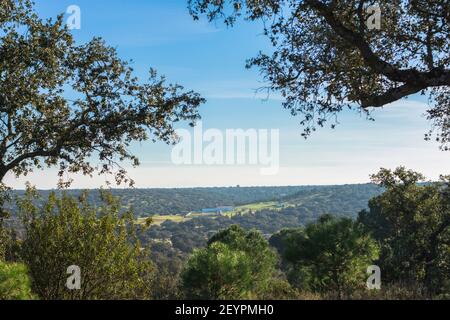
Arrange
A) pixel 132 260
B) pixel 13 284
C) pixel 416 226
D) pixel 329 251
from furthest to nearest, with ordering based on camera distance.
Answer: pixel 416 226 < pixel 329 251 < pixel 132 260 < pixel 13 284

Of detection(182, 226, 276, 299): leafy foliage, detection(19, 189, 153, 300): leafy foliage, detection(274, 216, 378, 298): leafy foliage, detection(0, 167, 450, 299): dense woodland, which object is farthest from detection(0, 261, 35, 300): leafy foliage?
detection(274, 216, 378, 298): leafy foliage

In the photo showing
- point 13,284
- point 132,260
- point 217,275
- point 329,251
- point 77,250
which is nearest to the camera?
point 13,284

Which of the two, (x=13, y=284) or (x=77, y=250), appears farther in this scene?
(x=77, y=250)

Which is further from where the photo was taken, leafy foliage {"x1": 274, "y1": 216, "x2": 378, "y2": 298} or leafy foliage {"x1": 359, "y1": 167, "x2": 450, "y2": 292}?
leafy foliage {"x1": 359, "y1": 167, "x2": 450, "y2": 292}

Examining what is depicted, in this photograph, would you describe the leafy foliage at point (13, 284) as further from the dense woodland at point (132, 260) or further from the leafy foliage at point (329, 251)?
the leafy foliage at point (329, 251)

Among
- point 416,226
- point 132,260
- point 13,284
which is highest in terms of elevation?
point 13,284

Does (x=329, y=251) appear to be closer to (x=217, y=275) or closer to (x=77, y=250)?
(x=217, y=275)

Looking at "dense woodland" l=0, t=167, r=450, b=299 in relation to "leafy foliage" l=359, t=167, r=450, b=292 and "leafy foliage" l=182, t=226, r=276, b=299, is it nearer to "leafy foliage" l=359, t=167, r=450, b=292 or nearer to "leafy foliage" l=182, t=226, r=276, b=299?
"leafy foliage" l=182, t=226, r=276, b=299

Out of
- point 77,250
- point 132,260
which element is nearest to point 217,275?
point 132,260

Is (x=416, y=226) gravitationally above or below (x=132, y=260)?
below

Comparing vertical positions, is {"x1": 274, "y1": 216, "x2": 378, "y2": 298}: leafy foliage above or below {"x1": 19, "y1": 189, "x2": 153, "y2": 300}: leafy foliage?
below

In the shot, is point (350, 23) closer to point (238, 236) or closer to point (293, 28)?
point (293, 28)
